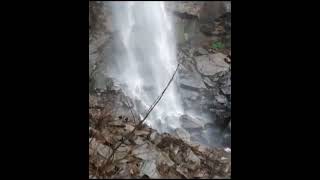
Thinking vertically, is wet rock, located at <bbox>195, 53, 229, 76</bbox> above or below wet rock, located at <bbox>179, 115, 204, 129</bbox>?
above

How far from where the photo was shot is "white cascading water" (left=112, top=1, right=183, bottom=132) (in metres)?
3.78

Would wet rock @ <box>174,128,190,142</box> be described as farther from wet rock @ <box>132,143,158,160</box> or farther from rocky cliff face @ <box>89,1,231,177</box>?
wet rock @ <box>132,143,158,160</box>

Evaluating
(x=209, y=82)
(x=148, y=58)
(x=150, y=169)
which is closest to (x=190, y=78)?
(x=209, y=82)

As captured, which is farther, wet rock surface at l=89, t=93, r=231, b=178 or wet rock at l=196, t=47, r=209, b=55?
wet rock at l=196, t=47, r=209, b=55

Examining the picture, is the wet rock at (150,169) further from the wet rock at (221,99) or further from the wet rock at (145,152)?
the wet rock at (221,99)

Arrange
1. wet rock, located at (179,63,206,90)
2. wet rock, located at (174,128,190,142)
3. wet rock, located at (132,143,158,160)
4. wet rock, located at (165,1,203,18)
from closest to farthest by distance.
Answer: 1. wet rock, located at (132,143,158,160)
2. wet rock, located at (174,128,190,142)
3. wet rock, located at (179,63,206,90)
4. wet rock, located at (165,1,203,18)

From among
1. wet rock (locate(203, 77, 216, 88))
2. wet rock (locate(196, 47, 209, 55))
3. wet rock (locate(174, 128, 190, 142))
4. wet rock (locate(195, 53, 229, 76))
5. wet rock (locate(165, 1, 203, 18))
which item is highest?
wet rock (locate(165, 1, 203, 18))

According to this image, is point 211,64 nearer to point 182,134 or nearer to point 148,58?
point 148,58

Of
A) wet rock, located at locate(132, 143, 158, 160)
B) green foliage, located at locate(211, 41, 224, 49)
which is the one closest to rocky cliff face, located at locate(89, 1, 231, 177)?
green foliage, located at locate(211, 41, 224, 49)

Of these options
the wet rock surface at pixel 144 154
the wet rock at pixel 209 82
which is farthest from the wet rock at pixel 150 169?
the wet rock at pixel 209 82

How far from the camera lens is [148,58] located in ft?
14.9

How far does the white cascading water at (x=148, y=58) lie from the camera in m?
3.78
